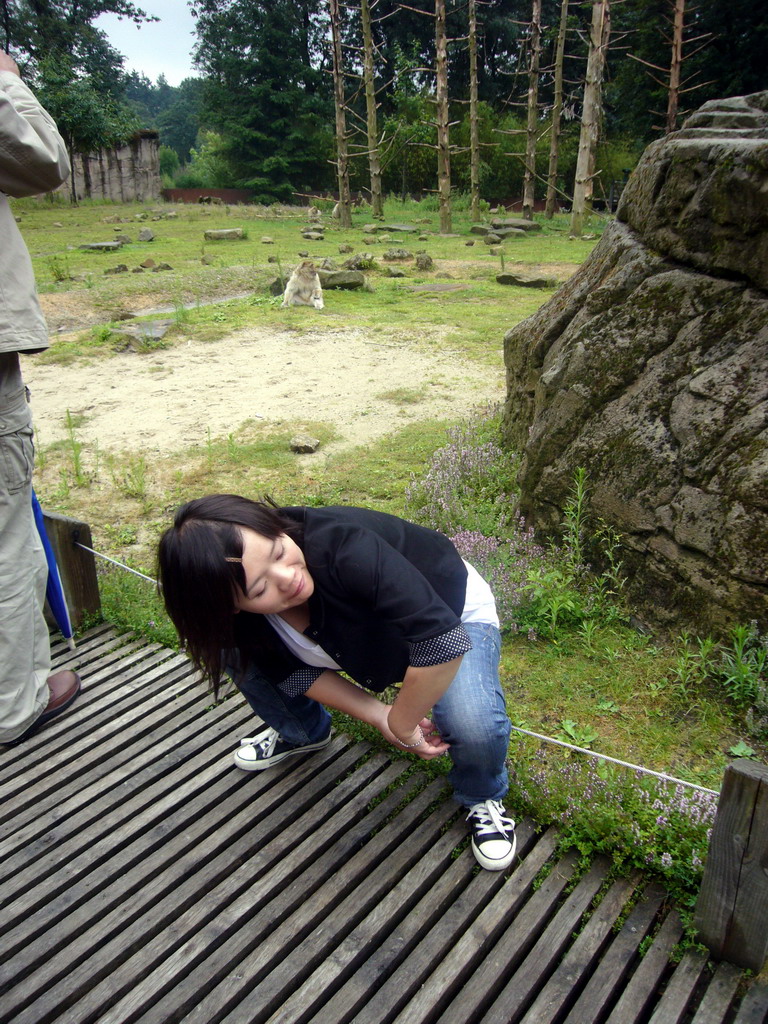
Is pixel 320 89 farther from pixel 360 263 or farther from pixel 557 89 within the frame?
pixel 360 263

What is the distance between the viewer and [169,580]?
196 cm

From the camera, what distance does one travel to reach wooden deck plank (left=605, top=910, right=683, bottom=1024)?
6.17ft

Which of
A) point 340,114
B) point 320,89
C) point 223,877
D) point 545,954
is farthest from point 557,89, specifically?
point 545,954

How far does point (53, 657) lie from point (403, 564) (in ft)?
7.01

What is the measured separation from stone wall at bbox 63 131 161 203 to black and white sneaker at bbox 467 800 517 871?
3147 centimetres

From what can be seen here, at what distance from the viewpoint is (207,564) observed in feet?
6.25

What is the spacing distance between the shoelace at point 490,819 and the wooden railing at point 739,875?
22.0 inches

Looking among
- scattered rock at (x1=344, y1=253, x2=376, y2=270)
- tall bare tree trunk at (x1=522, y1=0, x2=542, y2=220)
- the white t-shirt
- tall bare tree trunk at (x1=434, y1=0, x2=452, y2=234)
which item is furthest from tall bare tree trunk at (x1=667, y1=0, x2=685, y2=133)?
the white t-shirt

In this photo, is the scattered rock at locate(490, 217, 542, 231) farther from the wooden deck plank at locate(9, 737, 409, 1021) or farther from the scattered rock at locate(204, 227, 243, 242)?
the wooden deck plank at locate(9, 737, 409, 1021)

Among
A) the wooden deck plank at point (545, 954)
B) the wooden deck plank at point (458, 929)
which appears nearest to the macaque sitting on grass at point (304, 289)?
the wooden deck plank at point (458, 929)

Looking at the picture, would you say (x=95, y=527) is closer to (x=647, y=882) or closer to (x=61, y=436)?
(x=61, y=436)

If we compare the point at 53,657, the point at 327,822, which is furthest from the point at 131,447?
the point at 327,822

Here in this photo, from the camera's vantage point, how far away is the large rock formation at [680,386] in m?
3.15

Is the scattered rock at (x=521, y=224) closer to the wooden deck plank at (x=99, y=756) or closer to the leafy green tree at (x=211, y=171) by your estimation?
the leafy green tree at (x=211, y=171)
